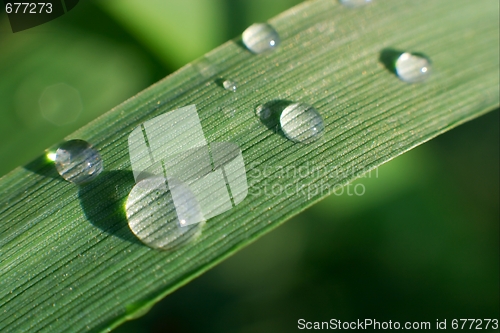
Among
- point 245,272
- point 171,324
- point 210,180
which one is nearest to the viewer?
point 210,180

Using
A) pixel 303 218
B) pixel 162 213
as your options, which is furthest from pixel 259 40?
pixel 303 218

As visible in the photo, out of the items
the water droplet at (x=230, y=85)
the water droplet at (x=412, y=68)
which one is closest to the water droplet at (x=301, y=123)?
the water droplet at (x=230, y=85)

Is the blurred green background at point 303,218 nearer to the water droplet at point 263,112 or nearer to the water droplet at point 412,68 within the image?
the water droplet at point 412,68

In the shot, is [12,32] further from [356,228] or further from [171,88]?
[356,228]

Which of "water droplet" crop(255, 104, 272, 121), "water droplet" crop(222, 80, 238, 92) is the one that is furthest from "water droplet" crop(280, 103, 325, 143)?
"water droplet" crop(222, 80, 238, 92)

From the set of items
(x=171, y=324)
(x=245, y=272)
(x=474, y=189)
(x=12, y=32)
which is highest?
(x=12, y=32)

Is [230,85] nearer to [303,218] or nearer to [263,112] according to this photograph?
[263,112]

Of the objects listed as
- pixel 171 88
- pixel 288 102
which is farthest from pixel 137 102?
pixel 288 102

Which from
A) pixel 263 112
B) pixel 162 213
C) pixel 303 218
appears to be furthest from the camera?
pixel 303 218
